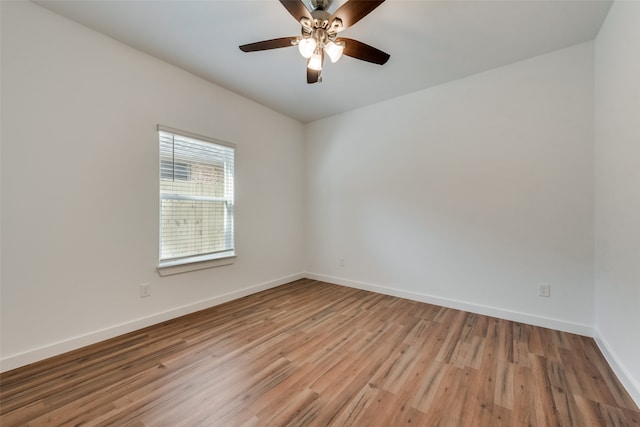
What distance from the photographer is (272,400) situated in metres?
1.55

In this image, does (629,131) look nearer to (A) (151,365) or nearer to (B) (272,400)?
(B) (272,400)

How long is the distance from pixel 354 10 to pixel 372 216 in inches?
99.8

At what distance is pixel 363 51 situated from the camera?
6.62 feet

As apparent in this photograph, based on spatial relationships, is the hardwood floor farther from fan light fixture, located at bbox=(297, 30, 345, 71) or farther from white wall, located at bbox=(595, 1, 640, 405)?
fan light fixture, located at bbox=(297, 30, 345, 71)

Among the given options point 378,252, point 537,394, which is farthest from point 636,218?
point 378,252

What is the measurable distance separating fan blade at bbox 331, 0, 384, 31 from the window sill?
8.81 ft

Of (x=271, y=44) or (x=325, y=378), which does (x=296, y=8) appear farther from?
(x=325, y=378)

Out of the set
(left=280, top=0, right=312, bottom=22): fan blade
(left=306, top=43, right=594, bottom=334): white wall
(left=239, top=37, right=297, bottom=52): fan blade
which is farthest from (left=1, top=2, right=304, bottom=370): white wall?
(left=306, top=43, right=594, bottom=334): white wall

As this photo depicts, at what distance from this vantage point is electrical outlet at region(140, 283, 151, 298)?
2502mm

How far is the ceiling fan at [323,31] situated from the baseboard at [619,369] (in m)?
2.78

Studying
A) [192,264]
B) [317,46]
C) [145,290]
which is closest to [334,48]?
[317,46]

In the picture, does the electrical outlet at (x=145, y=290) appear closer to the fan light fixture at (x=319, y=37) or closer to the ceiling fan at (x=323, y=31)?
the ceiling fan at (x=323, y=31)

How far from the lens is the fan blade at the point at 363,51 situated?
6.37 ft

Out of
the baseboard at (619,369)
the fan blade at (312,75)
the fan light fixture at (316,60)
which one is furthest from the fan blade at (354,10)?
the baseboard at (619,369)
